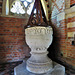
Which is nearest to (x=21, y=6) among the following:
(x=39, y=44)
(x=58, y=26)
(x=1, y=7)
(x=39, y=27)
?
(x=1, y=7)

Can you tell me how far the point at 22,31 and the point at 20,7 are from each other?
0.96 metres

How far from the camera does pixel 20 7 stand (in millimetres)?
2971

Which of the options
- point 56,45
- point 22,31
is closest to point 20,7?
point 22,31

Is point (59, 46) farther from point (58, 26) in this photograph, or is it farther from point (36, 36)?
point (36, 36)

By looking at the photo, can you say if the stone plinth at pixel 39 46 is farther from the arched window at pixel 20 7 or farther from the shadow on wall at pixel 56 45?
the arched window at pixel 20 7

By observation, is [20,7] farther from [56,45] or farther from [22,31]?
[56,45]

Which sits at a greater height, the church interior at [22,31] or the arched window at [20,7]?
the arched window at [20,7]

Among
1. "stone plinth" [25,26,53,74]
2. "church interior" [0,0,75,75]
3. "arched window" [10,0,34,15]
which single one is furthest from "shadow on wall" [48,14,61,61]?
"arched window" [10,0,34,15]

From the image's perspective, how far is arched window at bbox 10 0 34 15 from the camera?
2.92 metres

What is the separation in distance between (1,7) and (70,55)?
278cm

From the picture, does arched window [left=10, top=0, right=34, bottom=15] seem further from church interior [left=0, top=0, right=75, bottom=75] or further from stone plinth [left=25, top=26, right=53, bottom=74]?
stone plinth [left=25, top=26, right=53, bottom=74]

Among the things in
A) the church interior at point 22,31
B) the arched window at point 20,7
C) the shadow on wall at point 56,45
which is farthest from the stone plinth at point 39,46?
the arched window at point 20,7

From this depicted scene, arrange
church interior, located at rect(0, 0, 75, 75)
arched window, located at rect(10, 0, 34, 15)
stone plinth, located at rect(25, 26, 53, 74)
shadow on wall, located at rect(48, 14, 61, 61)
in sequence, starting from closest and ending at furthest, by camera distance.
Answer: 1. stone plinth, located at rect(25, 26, 53, 74)
2. church interior, located at rect(0, 0, 75, 75)
3. shadow on wall, located at rect(48, 14, 61, 61)
4. arched window, located at rect(10, 0, 34, 15)

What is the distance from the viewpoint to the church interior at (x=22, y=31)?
2.28 meters
